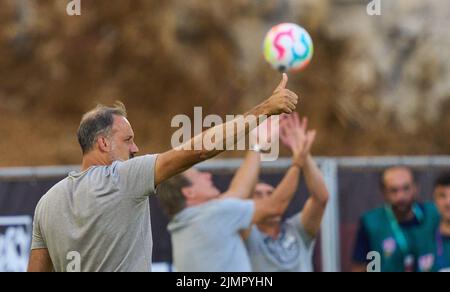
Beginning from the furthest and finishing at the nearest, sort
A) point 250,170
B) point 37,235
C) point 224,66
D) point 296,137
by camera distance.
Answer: point 224,66 → point 250,170 → point 296,137 → point 37,235

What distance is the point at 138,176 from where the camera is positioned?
17.6ft

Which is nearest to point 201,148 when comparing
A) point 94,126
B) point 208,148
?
point 208,148

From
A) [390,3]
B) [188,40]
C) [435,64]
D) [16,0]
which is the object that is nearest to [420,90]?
[435,64]

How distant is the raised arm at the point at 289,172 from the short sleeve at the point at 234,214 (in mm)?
192

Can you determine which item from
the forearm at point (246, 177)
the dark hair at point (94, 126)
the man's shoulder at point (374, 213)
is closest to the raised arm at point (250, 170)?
the forearm at point (246, 177)

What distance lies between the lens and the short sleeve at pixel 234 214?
9.20 metres

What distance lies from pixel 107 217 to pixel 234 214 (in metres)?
3.82

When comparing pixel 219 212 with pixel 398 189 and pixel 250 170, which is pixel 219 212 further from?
pixel 398 189

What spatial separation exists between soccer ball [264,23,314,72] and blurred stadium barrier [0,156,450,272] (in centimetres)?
125

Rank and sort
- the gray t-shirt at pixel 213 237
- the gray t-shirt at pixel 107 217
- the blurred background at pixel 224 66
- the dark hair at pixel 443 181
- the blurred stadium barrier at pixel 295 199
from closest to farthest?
the gray t-shirt at pixel 107 217
the gray t-shirt at pixel 213 237
the blurred stadium barrier at pixel 295 199
the dark hair at pixel 443 181
the blurred background at pixel 224 66

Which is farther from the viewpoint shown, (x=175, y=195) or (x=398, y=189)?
(x=398, y=189)

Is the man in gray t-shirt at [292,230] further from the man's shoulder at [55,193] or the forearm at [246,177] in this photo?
the man's shoulder at [55,193]

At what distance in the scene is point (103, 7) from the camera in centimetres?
2098

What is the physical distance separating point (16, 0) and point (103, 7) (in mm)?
1783
